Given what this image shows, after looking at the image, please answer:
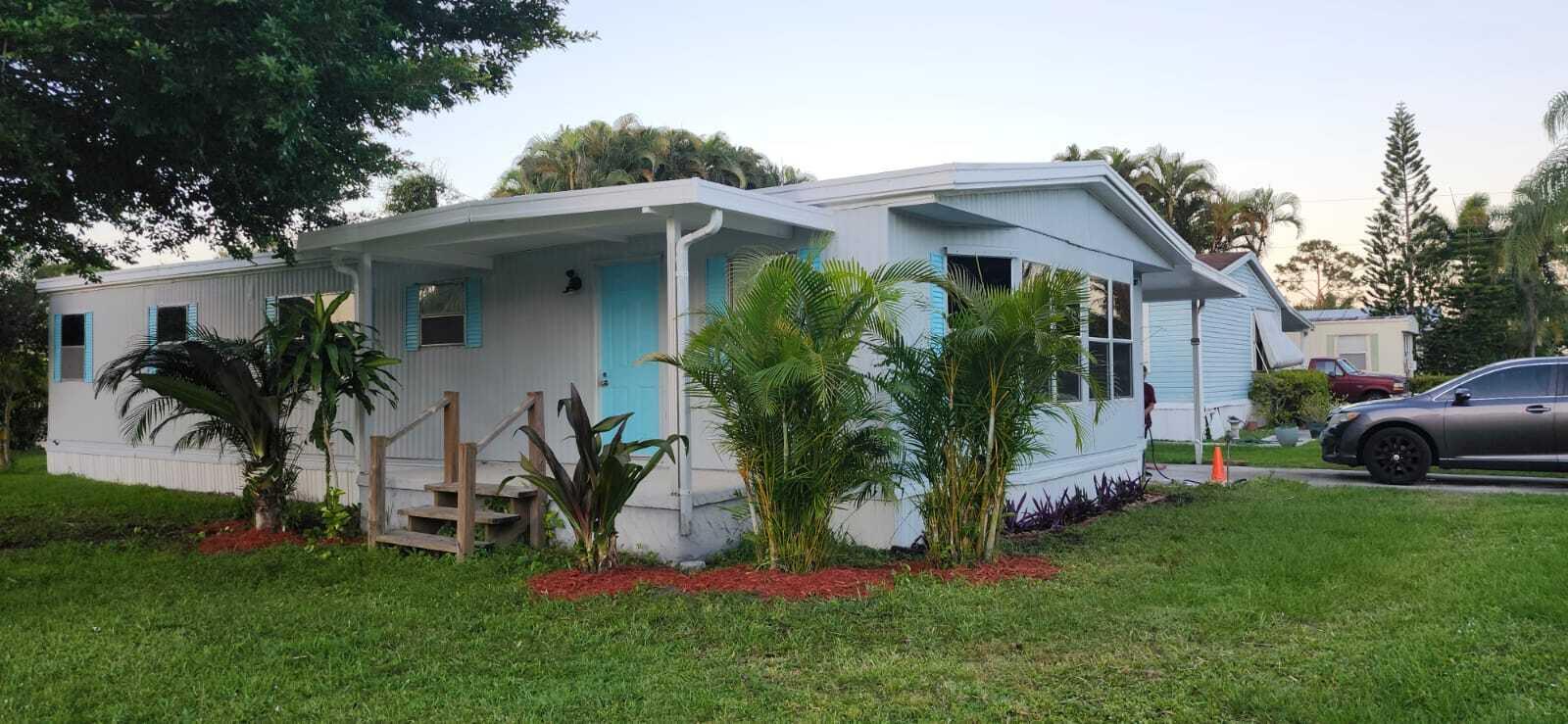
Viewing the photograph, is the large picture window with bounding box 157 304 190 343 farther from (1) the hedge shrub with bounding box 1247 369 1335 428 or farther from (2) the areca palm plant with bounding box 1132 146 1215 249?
(2) the areca palm plant with bounding box 1132 146 1215 249

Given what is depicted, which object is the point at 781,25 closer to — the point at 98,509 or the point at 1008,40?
the point at 1008,40

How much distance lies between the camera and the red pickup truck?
72.3 feet

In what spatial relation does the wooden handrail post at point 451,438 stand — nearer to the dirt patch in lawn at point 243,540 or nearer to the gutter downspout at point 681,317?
the dirt patch in lawn at point 243,540

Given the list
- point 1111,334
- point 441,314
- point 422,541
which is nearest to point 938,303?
point 1111,334

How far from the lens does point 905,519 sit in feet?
24.7

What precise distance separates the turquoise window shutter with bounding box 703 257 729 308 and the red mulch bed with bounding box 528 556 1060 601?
241cm

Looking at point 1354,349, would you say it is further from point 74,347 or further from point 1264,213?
point 74,347

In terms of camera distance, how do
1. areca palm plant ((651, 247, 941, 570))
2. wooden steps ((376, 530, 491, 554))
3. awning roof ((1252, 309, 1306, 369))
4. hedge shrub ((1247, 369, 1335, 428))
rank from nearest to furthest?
1. areca palm plant ((651, 247, 941, 570))
2. wooden steps ((376, 530, 491, 554))
3. hedge shrub ((1247, 369, 1335, 428))
4. awning roof ((1252, 309, 1306, 369))

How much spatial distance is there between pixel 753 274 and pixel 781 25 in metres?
7.57

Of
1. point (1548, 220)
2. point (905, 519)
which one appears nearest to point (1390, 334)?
point (1548, 220)

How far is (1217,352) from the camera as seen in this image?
19016 mm

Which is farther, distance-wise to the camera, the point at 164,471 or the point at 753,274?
the point at 164,471

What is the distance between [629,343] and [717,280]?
1.02 m

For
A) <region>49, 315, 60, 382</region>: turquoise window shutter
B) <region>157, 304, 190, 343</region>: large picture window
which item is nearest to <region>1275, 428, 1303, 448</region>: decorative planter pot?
<region>157, 304, 190, 343</region>: large picture window
